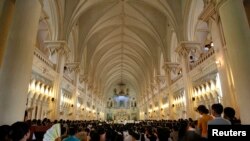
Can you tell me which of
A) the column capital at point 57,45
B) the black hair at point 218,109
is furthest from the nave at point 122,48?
the black hair at point 218,109

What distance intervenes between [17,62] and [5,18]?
1.79 m

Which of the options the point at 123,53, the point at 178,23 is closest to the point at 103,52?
the point at 123,53

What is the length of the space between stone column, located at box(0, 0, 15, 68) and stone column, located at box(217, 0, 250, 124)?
22.4ft

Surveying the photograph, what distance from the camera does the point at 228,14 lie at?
521 centimetres

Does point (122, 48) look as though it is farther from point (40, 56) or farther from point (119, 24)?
point (40, 56)

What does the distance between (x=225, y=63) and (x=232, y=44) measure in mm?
2921

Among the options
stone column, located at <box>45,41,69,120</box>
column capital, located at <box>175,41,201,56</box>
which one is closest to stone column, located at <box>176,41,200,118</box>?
column capital, located at <box>175,41,201,56</box>

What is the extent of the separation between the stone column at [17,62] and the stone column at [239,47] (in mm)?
6021

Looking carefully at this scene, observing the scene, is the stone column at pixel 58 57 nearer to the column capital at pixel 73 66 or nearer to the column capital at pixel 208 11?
the column capital at pixel 73 66

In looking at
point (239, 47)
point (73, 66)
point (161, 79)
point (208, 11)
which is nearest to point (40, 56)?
point (73, 66)

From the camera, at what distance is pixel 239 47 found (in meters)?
4.79

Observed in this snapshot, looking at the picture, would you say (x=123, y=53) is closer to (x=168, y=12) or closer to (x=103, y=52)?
(x=103, y=52)

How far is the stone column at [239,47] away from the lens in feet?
15.0

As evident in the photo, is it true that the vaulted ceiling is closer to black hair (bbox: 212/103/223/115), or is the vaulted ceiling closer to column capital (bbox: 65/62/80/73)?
column capital (bbox: 65/62/80/73)
